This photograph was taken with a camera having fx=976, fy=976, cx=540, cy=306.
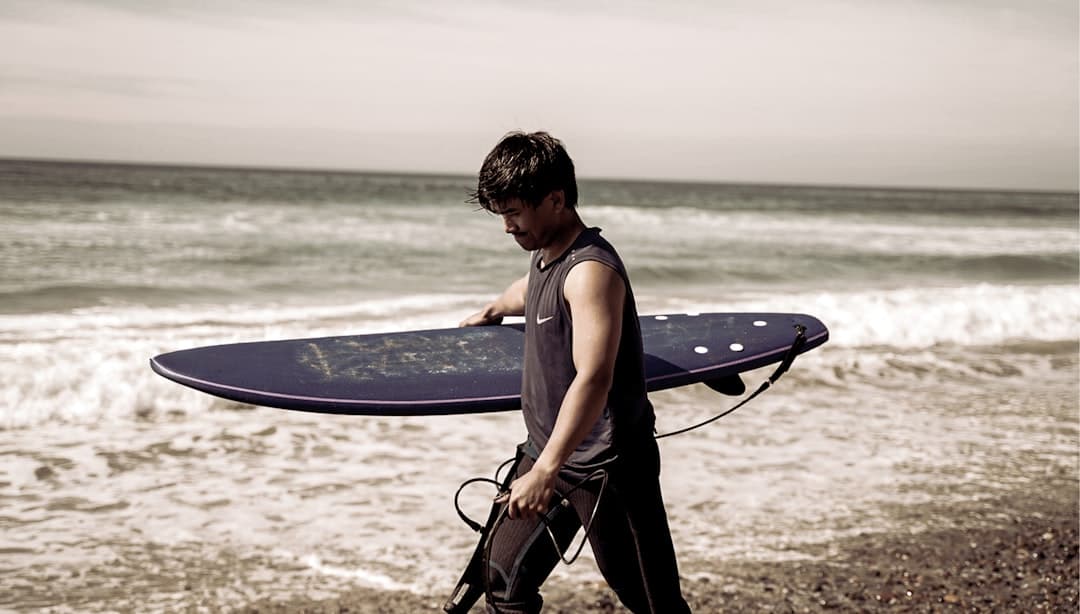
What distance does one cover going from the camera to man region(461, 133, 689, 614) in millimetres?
2057

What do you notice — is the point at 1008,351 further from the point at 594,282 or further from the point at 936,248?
the point at 936,248

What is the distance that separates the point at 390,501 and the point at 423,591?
102 centimetres

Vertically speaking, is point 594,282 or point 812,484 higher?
point 594,282

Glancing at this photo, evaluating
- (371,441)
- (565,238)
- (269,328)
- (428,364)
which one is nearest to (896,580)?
(428,364)

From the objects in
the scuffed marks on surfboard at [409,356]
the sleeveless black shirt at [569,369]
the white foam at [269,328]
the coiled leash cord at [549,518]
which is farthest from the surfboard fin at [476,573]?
the white foam at [269,328]

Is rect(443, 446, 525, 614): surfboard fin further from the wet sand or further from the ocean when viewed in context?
the ocean

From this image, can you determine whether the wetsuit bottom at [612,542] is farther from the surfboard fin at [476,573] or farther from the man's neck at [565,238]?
the man's neck at [565,238]

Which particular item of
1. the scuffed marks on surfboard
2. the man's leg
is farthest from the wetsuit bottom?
the scuffed marks on surfboard

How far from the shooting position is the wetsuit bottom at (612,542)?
2.27m

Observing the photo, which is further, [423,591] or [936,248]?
[936,248]

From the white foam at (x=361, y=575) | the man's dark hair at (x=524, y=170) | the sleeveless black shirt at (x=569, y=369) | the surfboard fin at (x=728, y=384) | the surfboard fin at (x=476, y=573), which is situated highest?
the man's dark hair at (x=524, y=170)

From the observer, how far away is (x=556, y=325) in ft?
7.14

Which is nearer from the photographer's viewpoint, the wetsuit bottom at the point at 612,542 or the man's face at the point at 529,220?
Result: the man's face at the point at 529,220

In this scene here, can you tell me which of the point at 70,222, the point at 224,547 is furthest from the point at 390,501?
the point at 70,222
